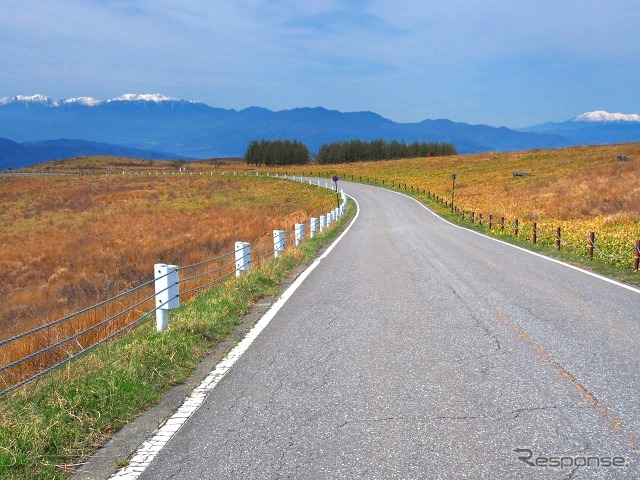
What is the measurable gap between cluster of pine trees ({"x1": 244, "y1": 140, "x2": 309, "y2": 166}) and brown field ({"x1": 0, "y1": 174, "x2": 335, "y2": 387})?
8339 centimetres

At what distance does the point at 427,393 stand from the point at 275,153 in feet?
489

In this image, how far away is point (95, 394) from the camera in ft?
15.6

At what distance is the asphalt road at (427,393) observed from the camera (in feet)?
12.1

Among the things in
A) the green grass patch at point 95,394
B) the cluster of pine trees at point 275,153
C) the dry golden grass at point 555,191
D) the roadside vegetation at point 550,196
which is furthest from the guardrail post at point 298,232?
the cluster of pine trees at point 275,153

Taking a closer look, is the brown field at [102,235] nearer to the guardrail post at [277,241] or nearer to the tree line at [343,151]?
the guardrail post at [277,241]

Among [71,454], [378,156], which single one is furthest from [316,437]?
[378,156]

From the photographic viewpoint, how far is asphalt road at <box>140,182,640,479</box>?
3.68 meters

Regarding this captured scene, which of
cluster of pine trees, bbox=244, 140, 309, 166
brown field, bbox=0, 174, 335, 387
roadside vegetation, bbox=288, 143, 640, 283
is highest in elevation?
cluster of pine trees, bbox=244, 140, 309, 166

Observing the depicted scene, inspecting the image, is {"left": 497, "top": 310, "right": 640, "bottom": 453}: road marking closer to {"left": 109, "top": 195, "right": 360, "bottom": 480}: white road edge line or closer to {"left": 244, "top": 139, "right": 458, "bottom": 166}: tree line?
{"left": 109, "top": 195, "right": 360, "bottom": 480}: white road edge line

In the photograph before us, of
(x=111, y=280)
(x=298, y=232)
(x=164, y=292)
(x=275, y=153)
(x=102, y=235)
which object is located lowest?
(x=111, y=280)

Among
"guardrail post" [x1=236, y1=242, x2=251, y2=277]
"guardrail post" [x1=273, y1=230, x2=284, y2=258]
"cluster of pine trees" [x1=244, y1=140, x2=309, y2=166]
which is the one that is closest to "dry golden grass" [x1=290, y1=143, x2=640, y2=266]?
"guardrail post" [x1=273, y1=230, x2=284, y2=258]

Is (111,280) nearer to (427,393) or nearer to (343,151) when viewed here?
(427,393)

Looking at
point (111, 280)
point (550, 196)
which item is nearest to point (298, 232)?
point (111, 280)

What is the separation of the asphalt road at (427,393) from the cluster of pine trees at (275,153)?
474 feet
